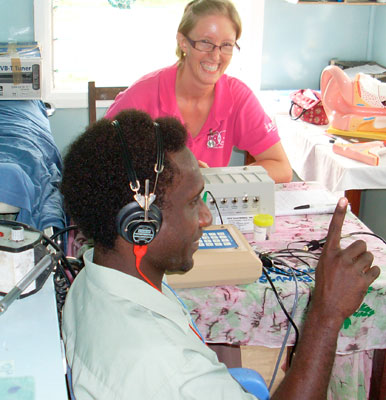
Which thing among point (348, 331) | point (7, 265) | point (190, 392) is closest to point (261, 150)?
point (348, 331)

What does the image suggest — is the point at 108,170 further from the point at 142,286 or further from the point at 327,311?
the point at 327,311

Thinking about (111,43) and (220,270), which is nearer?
(220,270)

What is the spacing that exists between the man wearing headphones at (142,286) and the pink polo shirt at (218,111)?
120 centimetres

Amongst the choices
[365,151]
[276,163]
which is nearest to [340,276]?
[276,163]

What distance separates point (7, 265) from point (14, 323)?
0.48 feet

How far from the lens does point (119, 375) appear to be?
0.78m

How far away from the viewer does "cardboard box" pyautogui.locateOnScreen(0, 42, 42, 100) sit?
279 cm

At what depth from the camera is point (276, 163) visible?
7.30 feet

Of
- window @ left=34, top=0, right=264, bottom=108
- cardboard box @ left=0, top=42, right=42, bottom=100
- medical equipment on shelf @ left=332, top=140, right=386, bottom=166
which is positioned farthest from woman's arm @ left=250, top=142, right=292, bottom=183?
window @ left=34, top=0, right=264, bottom=108

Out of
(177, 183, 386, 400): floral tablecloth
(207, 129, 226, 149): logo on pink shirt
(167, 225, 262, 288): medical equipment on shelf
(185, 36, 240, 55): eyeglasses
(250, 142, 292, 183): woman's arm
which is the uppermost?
(185, 36, 240, 55): eyeglasses

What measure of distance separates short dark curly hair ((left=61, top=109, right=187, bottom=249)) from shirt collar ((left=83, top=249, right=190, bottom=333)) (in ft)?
0.18

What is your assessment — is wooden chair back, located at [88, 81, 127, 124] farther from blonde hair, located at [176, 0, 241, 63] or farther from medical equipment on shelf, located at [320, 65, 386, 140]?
medical equipment on shelf, located at [320, 65, 386, 140]

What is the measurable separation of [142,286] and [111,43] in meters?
3.05

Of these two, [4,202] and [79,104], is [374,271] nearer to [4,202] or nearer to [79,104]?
[4,202]
